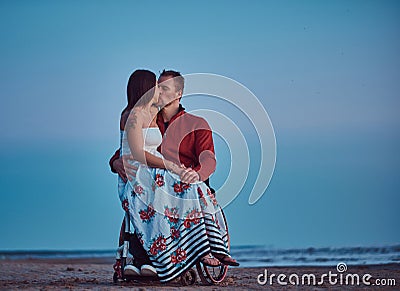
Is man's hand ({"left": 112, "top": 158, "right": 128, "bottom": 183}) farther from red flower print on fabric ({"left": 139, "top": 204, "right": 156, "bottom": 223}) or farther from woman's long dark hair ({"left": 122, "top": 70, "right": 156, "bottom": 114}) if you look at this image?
woman's long dark hair ({"left": 122, "top": 70, "right": 156, "bottom": 114})

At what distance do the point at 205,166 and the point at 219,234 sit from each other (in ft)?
1.77

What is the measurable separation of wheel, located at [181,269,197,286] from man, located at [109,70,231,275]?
0.39 metres

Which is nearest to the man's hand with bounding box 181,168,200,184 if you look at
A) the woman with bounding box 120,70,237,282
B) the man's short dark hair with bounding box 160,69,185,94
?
the woman with bounding box 120,70,237,282

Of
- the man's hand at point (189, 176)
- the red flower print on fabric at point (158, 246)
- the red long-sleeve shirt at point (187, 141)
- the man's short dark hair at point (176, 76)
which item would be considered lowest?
the red flower print on fabric at point (158, 246)

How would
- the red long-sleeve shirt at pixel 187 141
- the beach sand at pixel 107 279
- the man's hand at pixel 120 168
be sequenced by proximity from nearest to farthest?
the beach sand at pixel 107 279 → the man's hand at pixel 120 168 → the red long-sleeve shirt at pixel 187 141

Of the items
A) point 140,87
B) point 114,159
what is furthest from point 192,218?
point 140,87

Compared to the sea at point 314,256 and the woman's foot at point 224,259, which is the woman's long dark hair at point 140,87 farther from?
the sea at point 314,256

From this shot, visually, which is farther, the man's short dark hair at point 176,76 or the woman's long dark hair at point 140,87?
the man's short dark hair at point 176,76

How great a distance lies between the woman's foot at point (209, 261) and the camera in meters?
6.18

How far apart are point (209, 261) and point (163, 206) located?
539mm

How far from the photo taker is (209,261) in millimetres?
6219

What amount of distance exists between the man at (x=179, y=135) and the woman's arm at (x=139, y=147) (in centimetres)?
15

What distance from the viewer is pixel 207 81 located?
683 centimetres

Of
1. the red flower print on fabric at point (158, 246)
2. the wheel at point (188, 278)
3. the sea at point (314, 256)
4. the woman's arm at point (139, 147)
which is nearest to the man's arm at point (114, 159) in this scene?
the woman's arm at point (139, 147)
